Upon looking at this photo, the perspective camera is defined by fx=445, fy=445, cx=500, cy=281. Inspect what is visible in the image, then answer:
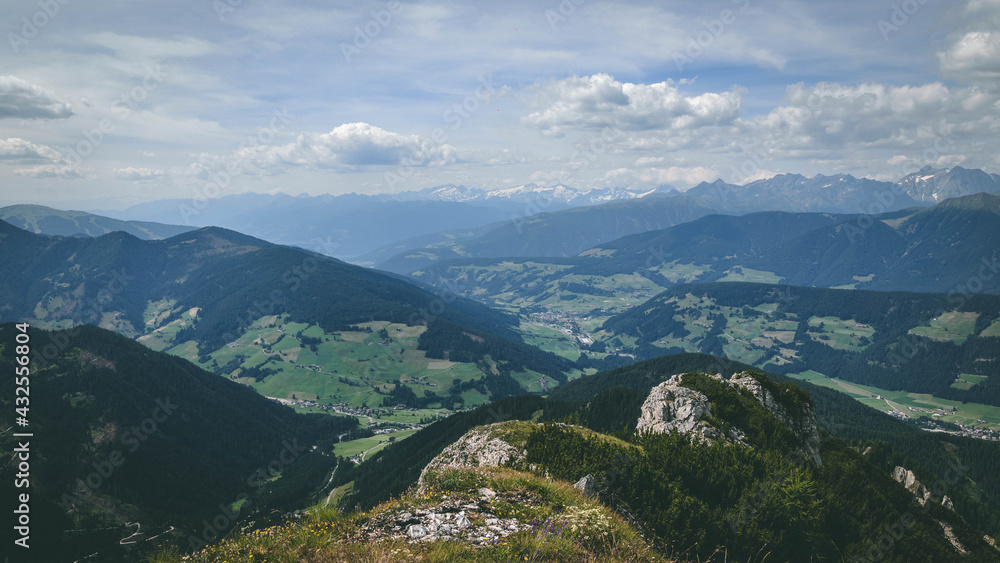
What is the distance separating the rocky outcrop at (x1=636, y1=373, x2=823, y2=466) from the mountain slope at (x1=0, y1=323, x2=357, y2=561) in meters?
105

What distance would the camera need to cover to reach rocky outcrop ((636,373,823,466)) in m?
42.2

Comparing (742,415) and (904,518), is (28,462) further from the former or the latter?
(904,518)

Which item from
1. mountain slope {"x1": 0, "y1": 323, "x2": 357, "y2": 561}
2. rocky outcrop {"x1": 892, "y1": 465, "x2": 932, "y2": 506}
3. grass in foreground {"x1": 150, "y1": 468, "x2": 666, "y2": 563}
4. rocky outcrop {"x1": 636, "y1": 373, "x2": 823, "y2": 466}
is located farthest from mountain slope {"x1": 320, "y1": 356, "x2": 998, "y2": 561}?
mountain slope {"x1": 0, "y1": 323, "x2": 357, "y2": 561}

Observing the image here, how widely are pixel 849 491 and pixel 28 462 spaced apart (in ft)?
568

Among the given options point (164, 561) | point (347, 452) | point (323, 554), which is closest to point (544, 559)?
point (323, 554)

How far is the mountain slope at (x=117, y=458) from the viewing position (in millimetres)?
111500

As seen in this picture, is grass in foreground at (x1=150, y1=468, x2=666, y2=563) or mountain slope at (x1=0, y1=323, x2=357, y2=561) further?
mountain slope at (x1=0, y1=323, x2=357, y2=561)

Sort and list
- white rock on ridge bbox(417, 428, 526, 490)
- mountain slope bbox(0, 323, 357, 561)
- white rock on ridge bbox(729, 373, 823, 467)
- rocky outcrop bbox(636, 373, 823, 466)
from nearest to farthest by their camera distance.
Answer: white rock on ridge bbox(417, 428, 526, 490)
rocky outcrop bbox(636, 373, 823, 466)
white rock on ridge bbox(729, 373, 823, 467)
mountain slope bbox(0, 323, 357, 561)

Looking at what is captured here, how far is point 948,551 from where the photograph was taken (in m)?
36.5

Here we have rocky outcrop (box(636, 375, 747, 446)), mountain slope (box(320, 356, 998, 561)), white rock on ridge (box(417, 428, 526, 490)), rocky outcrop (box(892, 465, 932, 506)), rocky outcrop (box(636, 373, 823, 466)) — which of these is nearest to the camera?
mountain slope (box(320, 356, 998, 561))

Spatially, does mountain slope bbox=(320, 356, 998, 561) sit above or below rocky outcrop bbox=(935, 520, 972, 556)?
above

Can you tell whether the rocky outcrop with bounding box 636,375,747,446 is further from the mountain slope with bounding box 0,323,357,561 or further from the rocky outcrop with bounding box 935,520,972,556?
the mountain slope with bounding box 0,323,357,561

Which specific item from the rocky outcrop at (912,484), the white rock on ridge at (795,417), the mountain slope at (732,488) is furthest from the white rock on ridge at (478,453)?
the rocky outcrop at (912,484)

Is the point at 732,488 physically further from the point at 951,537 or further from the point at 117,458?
the point at 117,458
